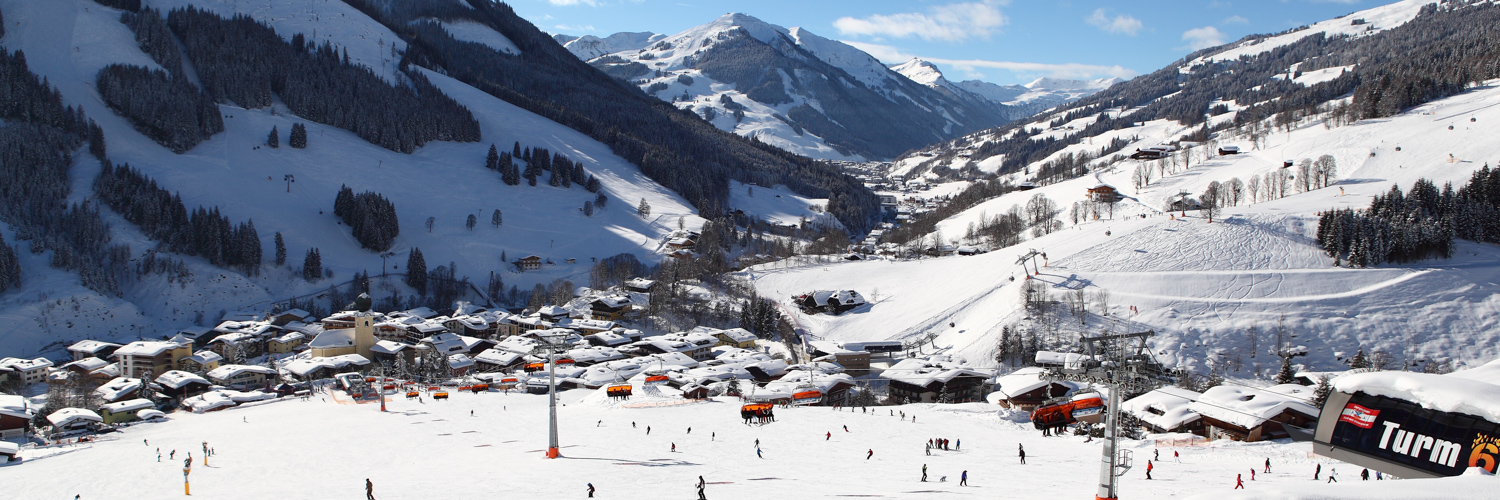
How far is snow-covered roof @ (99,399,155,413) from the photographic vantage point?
49000mm

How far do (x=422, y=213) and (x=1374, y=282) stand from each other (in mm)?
98788

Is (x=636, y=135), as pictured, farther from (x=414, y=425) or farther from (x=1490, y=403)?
(x=1490, y=403)

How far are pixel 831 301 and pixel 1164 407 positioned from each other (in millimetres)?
37265

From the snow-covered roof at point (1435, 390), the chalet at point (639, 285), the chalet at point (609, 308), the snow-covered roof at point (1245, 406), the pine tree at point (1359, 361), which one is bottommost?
the snow-covered roof at point (1245, 406)

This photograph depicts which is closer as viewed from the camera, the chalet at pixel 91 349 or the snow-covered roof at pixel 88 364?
the snow-covered roof at pixel 88 364

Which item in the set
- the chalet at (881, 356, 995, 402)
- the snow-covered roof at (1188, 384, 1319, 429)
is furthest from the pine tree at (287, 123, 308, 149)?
the snow-covered roof at (1188, 384, 1319, 429)

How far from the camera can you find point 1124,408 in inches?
1503

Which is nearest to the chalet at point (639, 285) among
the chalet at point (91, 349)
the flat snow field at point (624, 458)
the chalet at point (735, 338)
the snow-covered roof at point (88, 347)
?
the chalet at point (735, 338)

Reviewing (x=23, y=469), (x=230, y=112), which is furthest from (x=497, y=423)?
(x=230, y=112)

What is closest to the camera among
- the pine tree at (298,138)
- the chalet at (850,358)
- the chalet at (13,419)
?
the chalet at (13,419)

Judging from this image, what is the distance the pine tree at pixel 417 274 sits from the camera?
86031 mm

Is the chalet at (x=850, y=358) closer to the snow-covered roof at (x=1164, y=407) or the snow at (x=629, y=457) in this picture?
the snow at (x=629, y=457)

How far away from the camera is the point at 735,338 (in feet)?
219

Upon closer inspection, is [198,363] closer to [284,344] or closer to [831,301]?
[284,344]
